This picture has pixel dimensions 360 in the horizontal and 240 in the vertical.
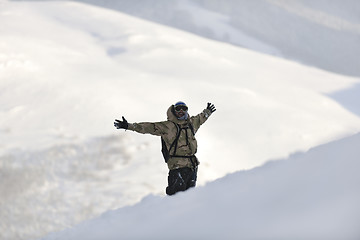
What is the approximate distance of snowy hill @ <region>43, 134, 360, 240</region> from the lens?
3.21 meters

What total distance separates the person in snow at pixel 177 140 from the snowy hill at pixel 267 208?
1.60ft

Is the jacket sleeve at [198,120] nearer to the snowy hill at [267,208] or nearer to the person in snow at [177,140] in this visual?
the person in snow at [177,140]

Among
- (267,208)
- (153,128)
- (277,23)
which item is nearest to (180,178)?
(153,128)

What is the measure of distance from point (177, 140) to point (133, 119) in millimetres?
8730

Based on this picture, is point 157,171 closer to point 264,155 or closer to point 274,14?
point 264,155

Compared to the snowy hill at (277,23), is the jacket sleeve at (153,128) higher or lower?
lower

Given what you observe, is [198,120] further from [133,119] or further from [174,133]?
[133,119]

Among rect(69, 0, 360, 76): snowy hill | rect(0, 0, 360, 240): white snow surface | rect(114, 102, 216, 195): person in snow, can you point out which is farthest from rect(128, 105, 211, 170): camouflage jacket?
rect(69, 0, 360, 76): snowy hill

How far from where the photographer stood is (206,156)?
12609 millimetres

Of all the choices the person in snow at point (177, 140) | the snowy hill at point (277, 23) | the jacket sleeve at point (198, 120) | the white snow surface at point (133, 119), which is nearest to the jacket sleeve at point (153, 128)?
the person in snow at point (177, 140)

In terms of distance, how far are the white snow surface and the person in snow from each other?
413mm

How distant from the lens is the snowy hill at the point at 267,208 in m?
3.21

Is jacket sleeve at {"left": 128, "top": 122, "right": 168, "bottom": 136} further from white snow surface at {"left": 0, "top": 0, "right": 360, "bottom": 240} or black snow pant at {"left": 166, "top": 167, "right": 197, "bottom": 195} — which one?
white snow surface at {"left": 0, "top": 0, "right": 360, "bottom": 240}

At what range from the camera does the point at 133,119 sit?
13883mm
